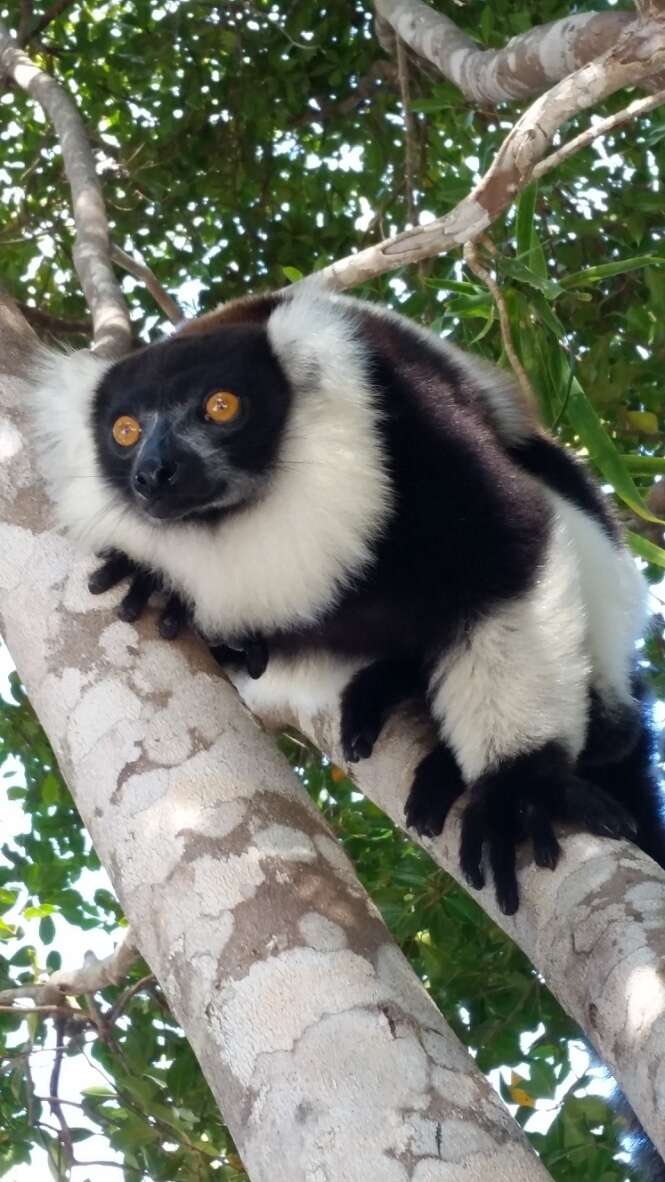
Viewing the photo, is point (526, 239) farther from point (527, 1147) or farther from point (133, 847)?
point (527, 1147)

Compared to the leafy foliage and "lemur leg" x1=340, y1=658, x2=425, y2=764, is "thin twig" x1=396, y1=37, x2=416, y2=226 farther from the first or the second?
"lemur leg" x1=340, y1=658, x2=425, y2=764

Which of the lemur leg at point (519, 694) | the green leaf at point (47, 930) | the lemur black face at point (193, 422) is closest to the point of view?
the lemur leg at point (519, 694)

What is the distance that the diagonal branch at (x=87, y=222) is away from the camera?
11.4ft

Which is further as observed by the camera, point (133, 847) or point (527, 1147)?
point (133, 847)

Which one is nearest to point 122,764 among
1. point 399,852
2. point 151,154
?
point 399,852

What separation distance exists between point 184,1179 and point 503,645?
181cm

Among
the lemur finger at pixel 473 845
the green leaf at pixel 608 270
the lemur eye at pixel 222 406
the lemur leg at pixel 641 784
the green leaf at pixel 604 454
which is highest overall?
the green leaf at pixel 608 270

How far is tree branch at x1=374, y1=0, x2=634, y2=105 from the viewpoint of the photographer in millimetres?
3145

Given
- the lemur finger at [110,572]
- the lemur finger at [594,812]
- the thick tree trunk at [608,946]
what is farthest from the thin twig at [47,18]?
the thick tree trunk at [608,946]

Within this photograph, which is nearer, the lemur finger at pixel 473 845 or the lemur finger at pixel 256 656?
the lemur finger at pixel 473 845

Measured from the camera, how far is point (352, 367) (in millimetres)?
3057

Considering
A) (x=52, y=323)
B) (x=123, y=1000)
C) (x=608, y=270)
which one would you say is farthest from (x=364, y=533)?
(x=52, y=323)

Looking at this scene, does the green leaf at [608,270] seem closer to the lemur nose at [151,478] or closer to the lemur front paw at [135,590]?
the lemur nose at [151,478]

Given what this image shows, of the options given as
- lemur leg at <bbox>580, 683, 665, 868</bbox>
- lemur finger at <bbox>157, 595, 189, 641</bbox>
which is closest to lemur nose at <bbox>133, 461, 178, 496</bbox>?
lemur finger at <bbox>157, 595, 189, 641</bbox>
